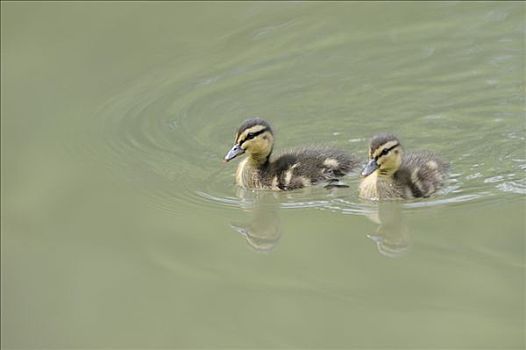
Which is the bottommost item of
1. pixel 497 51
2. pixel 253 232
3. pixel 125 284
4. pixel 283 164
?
pixel 125 284

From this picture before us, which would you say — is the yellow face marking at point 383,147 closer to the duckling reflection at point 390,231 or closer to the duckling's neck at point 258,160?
the duckling reflection at point 390,231

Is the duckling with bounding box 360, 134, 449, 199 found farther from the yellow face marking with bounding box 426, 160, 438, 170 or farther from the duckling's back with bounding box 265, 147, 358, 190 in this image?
the duckling's back with bounding box 265, 147, 358, 190

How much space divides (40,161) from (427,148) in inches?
75.9

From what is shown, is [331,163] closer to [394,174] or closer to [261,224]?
[394,174]

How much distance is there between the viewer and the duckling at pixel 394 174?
525 centimetres

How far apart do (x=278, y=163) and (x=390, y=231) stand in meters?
0.90

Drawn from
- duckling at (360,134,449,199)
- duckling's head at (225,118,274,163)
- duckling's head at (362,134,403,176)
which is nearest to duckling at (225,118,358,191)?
duckling's head at (225,118,274,163)

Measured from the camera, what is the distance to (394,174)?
17.6 ft

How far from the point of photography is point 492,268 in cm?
436

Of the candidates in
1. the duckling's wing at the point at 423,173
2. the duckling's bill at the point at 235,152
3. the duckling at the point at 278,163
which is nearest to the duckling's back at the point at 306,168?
the duckling at the point at 278,163

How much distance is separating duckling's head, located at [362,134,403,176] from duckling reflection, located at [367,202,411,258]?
0.17 meters

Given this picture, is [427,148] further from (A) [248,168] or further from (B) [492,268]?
(B) [492,268]

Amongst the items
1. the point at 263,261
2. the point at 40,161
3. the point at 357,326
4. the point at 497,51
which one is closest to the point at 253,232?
the point at 263,261

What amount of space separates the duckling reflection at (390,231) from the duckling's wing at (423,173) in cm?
13
